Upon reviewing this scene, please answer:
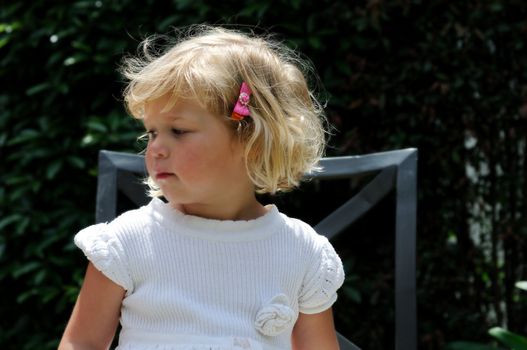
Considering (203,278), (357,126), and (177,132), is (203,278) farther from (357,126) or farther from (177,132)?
(357,126)

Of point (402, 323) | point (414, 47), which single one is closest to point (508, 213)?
point (414, 47)

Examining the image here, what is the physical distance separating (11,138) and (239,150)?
170 centimetres

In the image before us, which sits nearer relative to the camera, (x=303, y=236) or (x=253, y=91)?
(x=253, y=91)

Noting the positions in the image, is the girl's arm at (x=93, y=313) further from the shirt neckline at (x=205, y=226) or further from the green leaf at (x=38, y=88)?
the green leaf at (x=38, y=88)

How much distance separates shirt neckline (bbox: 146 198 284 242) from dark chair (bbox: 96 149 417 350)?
1.25 feet

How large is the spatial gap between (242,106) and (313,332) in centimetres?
46

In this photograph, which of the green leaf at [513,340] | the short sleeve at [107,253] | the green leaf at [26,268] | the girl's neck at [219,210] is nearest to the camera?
the short sleeve at [107,253]

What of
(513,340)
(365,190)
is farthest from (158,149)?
(513,340)

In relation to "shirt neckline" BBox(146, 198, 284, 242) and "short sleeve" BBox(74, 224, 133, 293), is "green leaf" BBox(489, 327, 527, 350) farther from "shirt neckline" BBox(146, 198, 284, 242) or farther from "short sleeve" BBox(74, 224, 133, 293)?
"short sleeve" BBox(74, 224, 133, 293)

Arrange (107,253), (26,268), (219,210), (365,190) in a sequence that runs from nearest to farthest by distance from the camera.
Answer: (107,253)
(219,210)
(365,190)
(26,268)

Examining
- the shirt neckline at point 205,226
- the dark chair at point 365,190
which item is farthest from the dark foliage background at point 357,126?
the shirt neckline at point 205,226

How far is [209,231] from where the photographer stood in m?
1.82

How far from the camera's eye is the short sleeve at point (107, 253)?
172cm

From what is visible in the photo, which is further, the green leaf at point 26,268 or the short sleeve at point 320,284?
the green leaf at point 26,268
